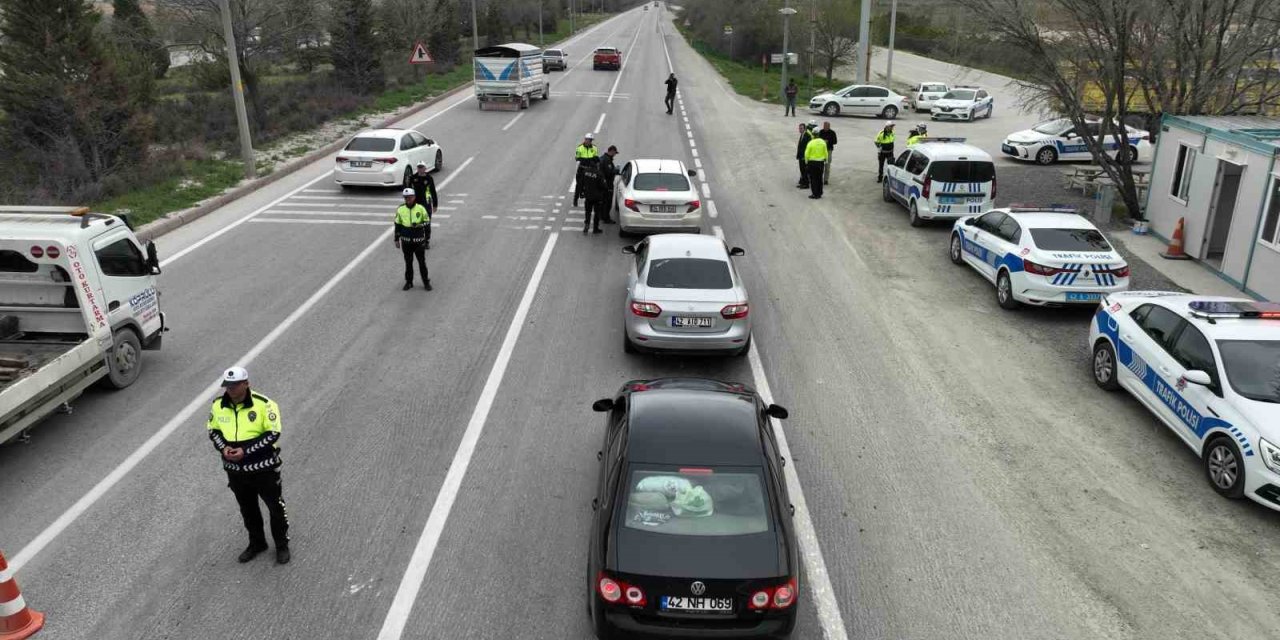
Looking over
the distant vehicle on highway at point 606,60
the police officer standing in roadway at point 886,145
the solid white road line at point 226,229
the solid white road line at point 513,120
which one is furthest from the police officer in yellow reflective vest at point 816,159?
the distant vehicle on highway at point 606,60

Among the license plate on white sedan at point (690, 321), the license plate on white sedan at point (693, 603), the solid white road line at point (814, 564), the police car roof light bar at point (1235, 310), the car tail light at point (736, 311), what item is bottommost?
the solid white road line at point (814, 564)

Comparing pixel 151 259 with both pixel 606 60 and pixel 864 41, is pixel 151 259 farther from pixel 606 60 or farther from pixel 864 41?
pixel 606 60

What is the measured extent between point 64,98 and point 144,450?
1993cm

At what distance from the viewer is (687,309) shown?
10.5m

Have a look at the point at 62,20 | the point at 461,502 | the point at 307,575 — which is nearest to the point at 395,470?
the point at 461,502

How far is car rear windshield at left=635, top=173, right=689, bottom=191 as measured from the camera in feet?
53.2

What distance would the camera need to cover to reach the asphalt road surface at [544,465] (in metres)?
6.56

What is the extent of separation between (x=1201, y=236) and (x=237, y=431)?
1628cm

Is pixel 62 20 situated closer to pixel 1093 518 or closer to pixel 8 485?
pixel 8 485

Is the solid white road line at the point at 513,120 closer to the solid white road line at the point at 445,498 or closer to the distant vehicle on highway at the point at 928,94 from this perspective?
the distant vehicle on highway at the point at 928,94

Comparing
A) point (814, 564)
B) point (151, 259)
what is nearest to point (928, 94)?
point (151, 259)

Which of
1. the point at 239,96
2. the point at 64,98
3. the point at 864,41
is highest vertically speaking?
the point at 864,41

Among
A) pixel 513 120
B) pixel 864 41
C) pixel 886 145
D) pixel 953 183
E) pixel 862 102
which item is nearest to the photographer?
pixel 953 183

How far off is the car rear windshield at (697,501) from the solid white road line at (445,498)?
6.30ft
